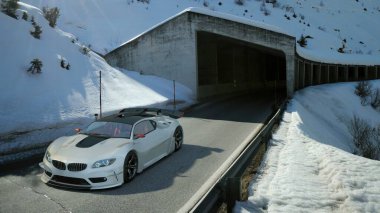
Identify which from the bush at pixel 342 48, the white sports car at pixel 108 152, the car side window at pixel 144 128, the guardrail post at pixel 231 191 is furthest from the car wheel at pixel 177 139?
the bush at pixel 342 48

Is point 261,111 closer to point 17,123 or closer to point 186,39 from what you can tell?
point 186,39

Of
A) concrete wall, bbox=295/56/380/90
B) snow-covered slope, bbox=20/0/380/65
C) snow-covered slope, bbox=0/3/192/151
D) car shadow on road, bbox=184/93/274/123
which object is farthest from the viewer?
snow-covered slope, bbox=20/0/380/65

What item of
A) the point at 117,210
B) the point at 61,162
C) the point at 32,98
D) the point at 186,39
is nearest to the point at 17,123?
the point at 32,98

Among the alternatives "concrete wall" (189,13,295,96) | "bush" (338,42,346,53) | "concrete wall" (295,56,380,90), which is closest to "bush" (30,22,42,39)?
"concrete wall" (189,13,295,96)

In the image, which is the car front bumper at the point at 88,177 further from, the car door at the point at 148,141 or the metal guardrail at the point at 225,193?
the metal guardrail at the point at 225,193

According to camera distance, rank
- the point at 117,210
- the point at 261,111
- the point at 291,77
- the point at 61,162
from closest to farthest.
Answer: the point at 117,210, the point at 61,162, the point at 261,111, the point at 291,77

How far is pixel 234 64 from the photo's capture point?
37.5m

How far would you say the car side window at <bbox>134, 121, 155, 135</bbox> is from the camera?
360 inches

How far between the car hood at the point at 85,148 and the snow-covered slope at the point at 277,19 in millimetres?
23158

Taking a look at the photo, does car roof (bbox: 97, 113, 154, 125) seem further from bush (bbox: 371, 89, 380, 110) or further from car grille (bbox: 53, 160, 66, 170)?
bush (bbox: 371, 89, 380, 110)

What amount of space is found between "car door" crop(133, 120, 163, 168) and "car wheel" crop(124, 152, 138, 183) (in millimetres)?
341

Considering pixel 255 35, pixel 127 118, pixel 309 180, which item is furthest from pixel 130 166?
pixel 255 35

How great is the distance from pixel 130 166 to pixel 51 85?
974cm

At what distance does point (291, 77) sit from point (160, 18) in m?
24.4
